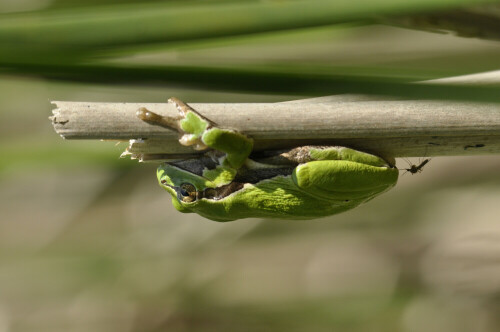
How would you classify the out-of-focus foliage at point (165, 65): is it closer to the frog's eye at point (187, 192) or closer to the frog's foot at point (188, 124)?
the frog's foot at point (188, 124)

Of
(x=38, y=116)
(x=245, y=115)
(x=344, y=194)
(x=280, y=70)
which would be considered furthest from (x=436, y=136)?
(x=38, y=116)

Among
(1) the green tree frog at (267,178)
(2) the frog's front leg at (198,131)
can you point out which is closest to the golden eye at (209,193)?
(1) the green tree frog at (267,178)

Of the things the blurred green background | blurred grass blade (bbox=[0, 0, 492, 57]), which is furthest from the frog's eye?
blurred grass blade (bbox=[0, 0, 492, 57])

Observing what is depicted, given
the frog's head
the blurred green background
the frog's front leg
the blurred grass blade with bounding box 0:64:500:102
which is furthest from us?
the blurred green background

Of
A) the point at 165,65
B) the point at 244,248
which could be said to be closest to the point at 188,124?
the point at 165,65

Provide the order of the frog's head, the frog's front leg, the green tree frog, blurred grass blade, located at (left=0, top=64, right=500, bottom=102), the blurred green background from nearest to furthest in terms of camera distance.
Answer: blurred grass blade, located at (left=0, top=64, right=500, bottom=102) → the frog's front leg → the green tree frog → the frog's head → the blurred green background

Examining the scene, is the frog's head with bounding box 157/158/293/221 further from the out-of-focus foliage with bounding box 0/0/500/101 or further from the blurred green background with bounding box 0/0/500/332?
the out-of-focus foliage with bounding box 0/0/500/101

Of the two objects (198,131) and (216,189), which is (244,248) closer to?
(216,189)
